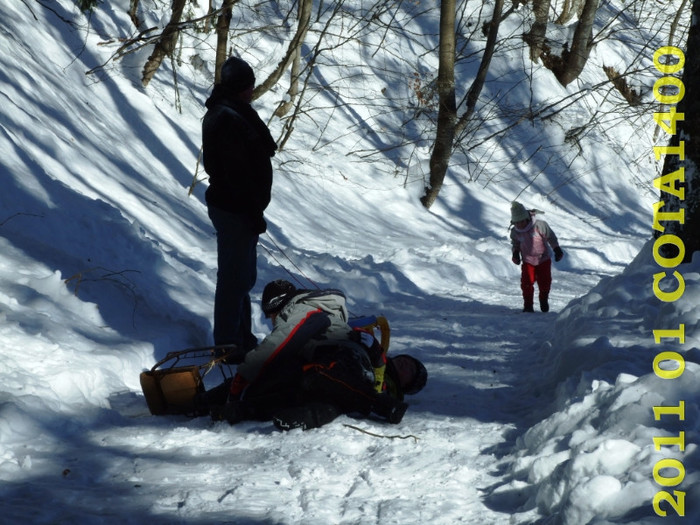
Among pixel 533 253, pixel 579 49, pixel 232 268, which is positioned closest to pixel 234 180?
pixel 232 268

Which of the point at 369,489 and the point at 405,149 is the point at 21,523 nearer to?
the point at 369,489

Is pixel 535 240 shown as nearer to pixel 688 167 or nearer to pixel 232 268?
pixel 688 167

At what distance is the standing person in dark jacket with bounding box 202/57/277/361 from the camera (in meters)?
5.56

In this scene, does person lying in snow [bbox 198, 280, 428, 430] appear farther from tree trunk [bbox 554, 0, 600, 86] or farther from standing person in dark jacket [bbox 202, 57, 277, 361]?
tree trunk [bbox 554, 0, 600, 86]

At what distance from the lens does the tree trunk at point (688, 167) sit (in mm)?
5867

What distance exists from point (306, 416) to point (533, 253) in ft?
18.3

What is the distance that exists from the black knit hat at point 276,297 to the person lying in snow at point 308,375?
2.9 inches

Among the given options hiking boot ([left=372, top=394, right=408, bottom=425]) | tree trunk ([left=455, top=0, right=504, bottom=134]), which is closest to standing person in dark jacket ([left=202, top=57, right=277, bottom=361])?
hiking boot ([left=372, top=394, right=408, bottom=425])

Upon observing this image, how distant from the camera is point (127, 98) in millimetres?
15188

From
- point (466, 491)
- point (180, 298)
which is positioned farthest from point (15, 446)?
point (180, 298)

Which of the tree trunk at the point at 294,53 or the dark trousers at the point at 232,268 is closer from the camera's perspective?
the dark trousers at the point at 232,268

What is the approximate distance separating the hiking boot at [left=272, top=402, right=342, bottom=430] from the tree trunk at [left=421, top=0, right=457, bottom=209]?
12.8 meters

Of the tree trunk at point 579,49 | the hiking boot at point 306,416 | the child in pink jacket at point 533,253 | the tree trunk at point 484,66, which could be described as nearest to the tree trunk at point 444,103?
the tree trunk at point 484,66

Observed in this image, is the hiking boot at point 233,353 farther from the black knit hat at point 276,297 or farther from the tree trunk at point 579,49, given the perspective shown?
the tree trunk at point 579,49
